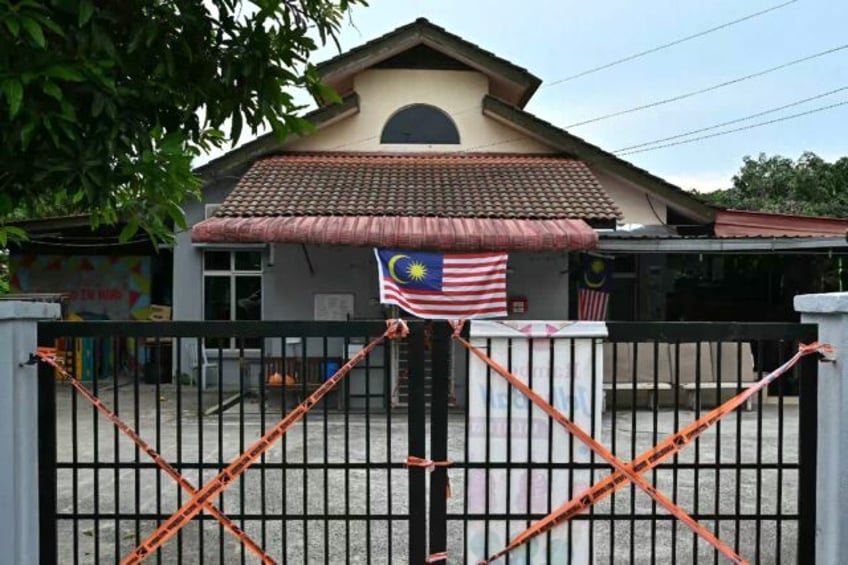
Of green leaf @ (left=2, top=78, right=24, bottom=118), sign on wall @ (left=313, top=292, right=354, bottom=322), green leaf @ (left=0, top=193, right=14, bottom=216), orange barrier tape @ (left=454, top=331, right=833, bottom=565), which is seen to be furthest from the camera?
sign on wall @ (left=313, top=292, right=354, bottom=322)

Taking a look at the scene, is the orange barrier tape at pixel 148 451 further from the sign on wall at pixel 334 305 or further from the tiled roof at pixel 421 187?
the sign on wall at pixel 334 305

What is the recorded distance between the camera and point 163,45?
3.20 m

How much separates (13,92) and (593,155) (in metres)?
13.1

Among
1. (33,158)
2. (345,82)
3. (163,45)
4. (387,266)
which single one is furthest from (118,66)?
(345,82)

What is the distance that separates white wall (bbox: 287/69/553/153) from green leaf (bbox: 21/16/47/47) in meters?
12.3

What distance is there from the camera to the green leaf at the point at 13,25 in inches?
101

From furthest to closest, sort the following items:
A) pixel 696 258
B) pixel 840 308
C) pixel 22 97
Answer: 1. pixel 696 258
2. pixel 840 308
3. pixel 22 97

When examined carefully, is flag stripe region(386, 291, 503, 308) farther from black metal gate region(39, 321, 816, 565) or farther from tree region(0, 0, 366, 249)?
tree region(0, 0, 366, 249)

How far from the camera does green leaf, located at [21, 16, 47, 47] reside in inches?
101

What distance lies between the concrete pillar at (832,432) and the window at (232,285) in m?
12.7

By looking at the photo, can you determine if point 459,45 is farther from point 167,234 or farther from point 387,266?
point 167,234

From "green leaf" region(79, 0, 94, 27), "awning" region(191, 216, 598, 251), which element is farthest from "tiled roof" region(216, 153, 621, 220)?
"green leaf" region(79, 0, 94, 27)

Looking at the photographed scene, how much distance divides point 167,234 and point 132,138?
73cm

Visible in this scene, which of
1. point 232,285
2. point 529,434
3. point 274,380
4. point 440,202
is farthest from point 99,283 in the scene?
point 529,434
